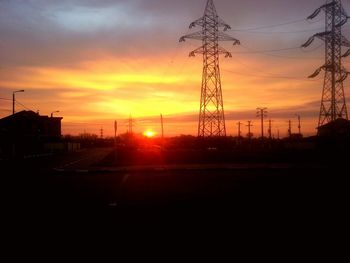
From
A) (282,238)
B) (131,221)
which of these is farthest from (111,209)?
(282,238)

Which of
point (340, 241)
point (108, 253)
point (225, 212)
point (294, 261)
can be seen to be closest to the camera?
point (294, 261)

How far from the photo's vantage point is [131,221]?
13.4m

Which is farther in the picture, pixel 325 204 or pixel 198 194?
pixel 198 194

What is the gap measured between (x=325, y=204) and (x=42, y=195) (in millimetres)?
11114

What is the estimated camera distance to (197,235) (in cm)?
1111

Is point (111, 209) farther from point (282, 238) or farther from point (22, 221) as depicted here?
point (282, 238)

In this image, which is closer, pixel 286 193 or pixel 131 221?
pixel 131 221

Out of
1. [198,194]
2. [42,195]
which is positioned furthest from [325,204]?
[42,195]

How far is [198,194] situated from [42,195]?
6.26m

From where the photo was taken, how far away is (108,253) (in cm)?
927

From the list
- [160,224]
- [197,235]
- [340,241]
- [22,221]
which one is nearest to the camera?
[340,241]

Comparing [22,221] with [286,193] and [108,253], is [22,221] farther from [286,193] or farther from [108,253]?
[286,193]

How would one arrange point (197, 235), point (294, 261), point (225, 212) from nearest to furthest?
point (294, 261)
point (197, 235)
point (225, 212)

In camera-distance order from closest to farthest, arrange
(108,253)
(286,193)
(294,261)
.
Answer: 1. (294,261)
2. (108,253)
3. (286,193)
